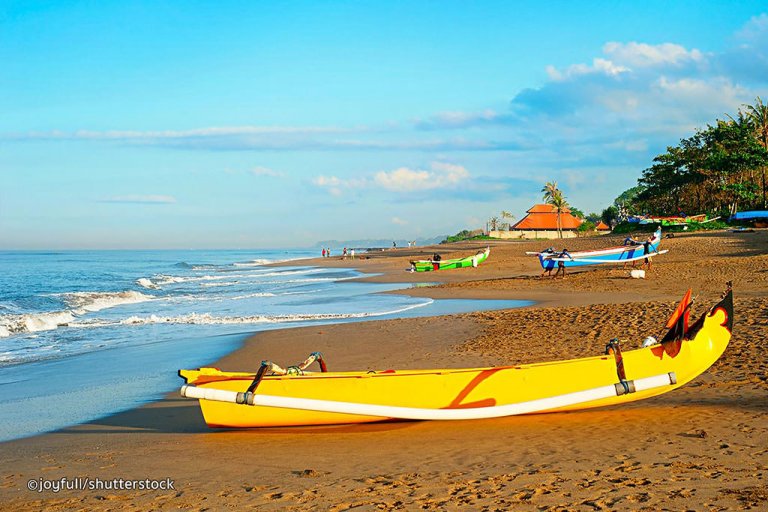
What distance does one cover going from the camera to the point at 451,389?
719cm

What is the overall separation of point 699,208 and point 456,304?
173 ft

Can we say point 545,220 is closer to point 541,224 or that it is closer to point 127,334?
point 541,224

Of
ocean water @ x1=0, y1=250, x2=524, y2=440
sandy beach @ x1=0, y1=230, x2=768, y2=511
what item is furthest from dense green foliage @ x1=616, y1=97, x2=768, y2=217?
sandy beach @ x1=0, y1=230, x2=768, y2=511

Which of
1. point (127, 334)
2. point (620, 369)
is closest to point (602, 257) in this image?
point (127, 334)

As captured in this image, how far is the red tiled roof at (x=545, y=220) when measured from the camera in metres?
88.8

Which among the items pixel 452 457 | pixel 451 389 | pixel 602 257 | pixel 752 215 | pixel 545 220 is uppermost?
pixel 545 220

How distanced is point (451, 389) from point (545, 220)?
280ft

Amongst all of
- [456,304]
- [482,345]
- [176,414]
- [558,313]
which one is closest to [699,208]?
[456,304]

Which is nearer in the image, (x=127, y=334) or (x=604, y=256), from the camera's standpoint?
(x=127, y=334)

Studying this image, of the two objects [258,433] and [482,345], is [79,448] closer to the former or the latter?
[258,433]

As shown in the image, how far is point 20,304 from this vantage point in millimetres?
28219

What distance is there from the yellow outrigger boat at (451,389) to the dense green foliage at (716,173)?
167ft

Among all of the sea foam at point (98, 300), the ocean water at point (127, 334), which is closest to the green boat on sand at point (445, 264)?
the ocean water at point (127, 334)

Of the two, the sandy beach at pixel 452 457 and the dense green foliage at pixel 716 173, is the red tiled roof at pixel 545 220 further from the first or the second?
the sandy beach at pixel 452 457
